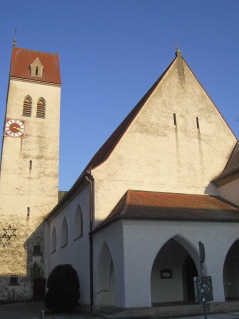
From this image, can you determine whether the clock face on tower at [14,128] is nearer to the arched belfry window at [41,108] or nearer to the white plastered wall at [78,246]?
the arched belfry window at [41,108]

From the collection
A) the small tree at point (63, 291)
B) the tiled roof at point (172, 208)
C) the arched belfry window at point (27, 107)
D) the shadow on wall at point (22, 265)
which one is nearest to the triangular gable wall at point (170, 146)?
the tiled roof at point (172, 208)

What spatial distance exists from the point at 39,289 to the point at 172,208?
42.7 ft

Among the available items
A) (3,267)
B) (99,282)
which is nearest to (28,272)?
(3,267)

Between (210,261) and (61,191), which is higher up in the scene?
(61,191)

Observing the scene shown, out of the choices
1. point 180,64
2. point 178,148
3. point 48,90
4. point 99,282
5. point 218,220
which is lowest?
point 99,282

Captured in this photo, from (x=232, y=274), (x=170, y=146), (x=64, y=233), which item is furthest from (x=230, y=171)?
(x=64, y=233)

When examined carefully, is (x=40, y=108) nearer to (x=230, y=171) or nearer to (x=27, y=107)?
(x=27, y=107)

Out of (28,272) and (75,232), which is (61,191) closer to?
(28,272)

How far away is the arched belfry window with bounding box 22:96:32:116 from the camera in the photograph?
26.3 metres

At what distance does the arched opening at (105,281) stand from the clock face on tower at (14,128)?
1388 cm

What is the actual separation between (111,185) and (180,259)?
440 cm

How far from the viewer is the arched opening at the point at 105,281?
45.5 feet

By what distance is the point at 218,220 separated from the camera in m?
13.3

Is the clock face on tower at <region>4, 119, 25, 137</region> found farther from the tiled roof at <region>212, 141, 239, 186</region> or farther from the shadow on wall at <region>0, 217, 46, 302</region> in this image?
the tiled roof at <region>212, 141, 239, 186</region>
